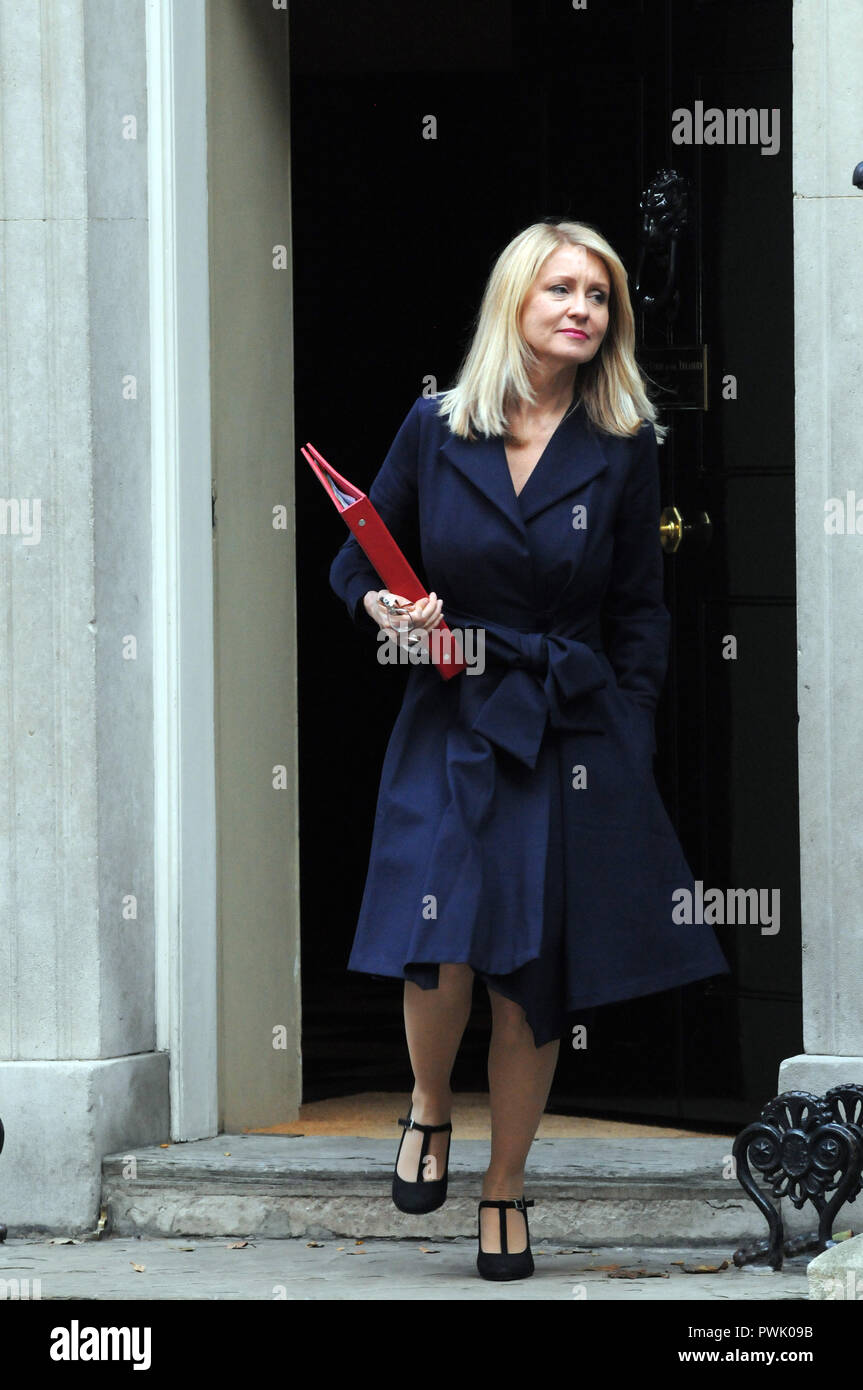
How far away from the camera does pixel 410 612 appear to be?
4137 mm

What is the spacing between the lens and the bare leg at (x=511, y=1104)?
4227 mm

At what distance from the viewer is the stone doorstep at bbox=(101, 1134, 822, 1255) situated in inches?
184

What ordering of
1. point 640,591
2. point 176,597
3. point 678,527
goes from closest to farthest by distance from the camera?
point 640,591
point 176,597
point 678,527

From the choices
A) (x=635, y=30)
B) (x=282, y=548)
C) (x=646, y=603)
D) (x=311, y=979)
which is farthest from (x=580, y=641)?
(x=311, y=979)

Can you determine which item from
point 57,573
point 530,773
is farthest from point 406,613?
point 57,573

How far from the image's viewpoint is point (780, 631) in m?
5.36

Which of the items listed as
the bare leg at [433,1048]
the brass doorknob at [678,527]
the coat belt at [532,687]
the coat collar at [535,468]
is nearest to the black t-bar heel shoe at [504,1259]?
the bare leg at [433,1048]

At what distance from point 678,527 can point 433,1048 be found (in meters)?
1.68

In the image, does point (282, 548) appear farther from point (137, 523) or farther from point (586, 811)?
point (586, 811)

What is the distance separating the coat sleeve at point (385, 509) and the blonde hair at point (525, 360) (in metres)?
0.11

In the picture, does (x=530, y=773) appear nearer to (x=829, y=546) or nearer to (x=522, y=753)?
(x=522, y=753)

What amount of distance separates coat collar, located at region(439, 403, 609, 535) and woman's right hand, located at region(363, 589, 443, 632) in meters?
0.22

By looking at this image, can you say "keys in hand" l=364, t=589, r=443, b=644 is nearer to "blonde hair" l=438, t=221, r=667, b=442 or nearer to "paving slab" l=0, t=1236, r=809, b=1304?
"blonde hair" l=438, t=221, r=667, b=442

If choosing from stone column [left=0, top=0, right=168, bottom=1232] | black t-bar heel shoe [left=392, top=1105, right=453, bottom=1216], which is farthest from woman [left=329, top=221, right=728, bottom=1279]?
stone column [left=0, top=0, right=168, bottom=1232]
